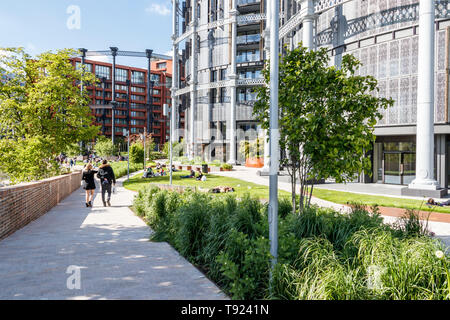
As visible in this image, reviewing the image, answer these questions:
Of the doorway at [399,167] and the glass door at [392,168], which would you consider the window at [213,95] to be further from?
the glass door at [392,168]

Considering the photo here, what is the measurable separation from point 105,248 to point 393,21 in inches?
868

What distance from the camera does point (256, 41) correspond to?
160 ft

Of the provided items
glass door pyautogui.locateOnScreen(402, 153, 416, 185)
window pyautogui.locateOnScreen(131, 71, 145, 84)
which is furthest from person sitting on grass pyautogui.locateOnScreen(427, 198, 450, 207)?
window pyautogui.locateOnScreen(131, 71, 145, 84)

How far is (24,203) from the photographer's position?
953 centimetres

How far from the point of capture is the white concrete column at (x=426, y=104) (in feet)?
54.6

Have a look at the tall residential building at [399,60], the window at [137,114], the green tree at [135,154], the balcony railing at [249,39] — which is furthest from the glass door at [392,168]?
the window at [137,114]

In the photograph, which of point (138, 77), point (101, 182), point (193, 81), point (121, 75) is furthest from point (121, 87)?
point (101, 182)

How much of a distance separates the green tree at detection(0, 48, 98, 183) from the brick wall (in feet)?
7.96

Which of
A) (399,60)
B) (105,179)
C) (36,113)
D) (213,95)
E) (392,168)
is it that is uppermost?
(213,95)

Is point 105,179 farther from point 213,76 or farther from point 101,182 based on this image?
point 213,76

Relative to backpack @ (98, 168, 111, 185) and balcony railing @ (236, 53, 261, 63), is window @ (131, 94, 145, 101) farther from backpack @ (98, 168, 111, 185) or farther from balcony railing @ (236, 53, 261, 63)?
backpack @ (98, 168, 111, 185)

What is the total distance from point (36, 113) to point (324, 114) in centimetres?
1470
